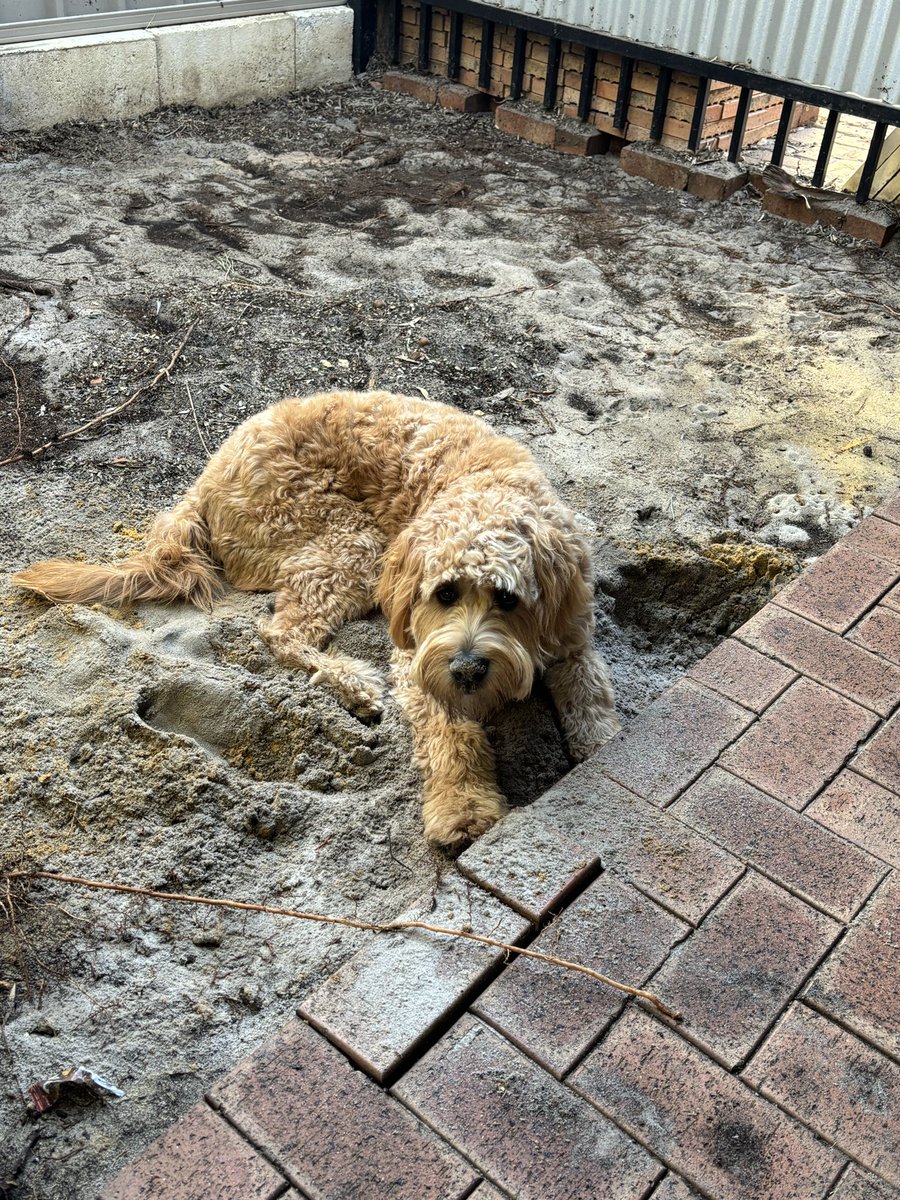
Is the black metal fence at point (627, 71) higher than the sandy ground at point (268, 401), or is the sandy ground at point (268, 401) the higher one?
the black metal fence at point (627, 71)

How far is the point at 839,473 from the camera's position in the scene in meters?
5.23

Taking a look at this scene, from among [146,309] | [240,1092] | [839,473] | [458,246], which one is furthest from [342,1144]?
[458,246]

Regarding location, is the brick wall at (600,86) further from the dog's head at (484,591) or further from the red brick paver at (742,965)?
the red brick paver at (742,965)

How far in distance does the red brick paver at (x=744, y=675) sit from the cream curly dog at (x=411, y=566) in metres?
0.38

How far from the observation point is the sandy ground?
9.53 ft

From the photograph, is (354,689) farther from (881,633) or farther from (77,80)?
(77,80)

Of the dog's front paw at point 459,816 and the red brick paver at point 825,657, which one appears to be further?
the red brick paver at point 825,657

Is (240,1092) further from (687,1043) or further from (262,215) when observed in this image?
(262,215)

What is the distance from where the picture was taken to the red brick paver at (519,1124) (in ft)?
7.44

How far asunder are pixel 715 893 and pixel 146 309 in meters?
5.02

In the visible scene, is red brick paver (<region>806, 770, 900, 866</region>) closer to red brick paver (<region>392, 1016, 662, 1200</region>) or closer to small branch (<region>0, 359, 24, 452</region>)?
red brick paver (<region>392, 1016, 662, 1200</region>)

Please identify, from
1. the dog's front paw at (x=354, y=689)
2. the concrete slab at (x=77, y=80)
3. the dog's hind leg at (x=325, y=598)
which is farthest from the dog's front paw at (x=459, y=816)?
the concrete slab at (x=77, y=80)

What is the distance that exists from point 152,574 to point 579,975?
2390 millimetres

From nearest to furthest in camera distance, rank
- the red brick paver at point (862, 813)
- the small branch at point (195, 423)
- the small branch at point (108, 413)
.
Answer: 1. the red brick paver at point (862, 813)
2. the small branch at point (108, 413)
3. the small branch at point (195, 423)
